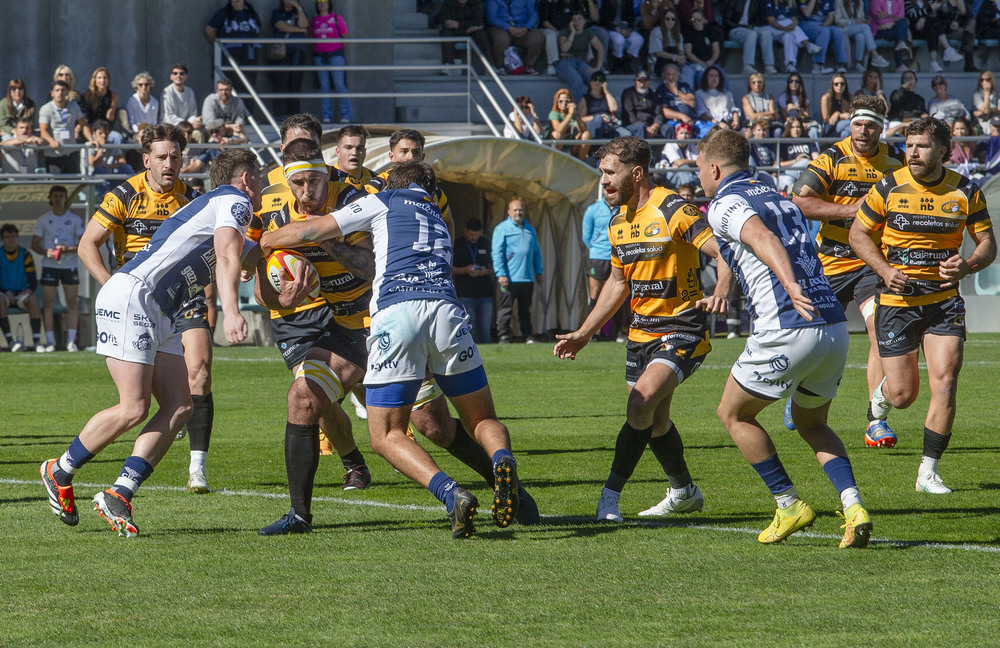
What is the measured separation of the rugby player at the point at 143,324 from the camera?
6.50 m

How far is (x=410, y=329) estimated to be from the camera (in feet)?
20.4

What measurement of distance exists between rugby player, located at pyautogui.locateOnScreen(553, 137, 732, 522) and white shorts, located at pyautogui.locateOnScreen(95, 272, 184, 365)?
6.68 feet

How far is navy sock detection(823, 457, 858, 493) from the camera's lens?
236 inches

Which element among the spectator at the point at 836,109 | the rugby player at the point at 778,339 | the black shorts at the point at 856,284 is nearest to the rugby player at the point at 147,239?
the rugby player at the point at 778,339

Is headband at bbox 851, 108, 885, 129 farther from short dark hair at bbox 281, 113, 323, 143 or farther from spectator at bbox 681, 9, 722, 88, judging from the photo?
spectator at bbox 681, 9, 722, 88

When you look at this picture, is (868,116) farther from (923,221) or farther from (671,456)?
(671,456)

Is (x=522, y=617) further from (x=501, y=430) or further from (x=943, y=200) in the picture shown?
(x=943, y=200)

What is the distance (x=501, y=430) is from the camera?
6410mm

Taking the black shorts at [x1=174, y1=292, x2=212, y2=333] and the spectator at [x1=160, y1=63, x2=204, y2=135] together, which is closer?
the black shorts at [x1=174, y1=292, x2=212, y2=333]

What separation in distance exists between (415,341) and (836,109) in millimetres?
20433

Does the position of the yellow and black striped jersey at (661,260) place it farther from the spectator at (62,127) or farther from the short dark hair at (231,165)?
the spectator at (62,127)

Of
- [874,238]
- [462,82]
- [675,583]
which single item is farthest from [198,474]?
[462,82]

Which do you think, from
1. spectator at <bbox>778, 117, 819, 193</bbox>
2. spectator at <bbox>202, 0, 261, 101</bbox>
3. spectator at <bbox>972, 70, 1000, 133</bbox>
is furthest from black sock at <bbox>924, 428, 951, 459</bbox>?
spectator at <bbox>972, 70, 1000, 133</bbox>

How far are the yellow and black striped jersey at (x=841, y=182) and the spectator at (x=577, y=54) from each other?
16.0 metres
